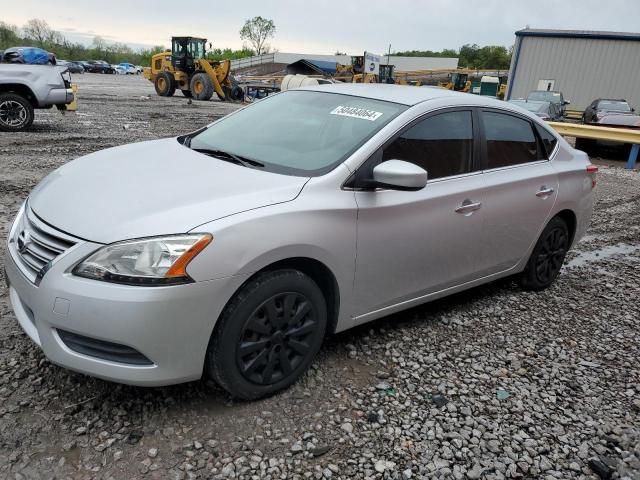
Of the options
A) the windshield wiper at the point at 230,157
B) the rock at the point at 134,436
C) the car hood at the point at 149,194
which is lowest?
the rock at the point at 134,436

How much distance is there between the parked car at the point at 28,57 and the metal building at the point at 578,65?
91.0ft

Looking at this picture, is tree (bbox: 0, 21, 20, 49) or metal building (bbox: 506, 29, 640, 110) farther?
tree (bbox: 0, 21, 20, 49)

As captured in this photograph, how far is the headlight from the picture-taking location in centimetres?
226

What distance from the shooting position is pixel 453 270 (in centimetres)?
360

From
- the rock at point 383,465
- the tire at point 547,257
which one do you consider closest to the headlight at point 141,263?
the rock at point 383,465

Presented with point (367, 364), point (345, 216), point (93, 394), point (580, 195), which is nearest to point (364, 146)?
point (345, 216)

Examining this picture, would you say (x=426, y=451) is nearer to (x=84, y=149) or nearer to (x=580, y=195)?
(x=580, y=195)

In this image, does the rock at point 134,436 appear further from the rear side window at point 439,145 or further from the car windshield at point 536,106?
the car windshield at point 536,106

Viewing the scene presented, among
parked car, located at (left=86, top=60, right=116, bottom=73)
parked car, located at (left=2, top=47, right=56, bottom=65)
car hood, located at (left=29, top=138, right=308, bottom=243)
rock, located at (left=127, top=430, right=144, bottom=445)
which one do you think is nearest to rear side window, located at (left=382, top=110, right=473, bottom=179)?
car hood, located at (left=29, top=138, right=308, bottom=243)

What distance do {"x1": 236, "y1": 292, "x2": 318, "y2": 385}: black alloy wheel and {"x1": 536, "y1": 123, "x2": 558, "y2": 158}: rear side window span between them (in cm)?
271

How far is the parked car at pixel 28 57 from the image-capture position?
1071 cm

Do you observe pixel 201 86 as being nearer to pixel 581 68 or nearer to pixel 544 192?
pixel 581 68

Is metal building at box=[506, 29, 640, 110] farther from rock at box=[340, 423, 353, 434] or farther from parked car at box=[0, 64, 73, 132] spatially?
rock at box=[340, 423, 353, 434]

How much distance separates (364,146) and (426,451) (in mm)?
1656
